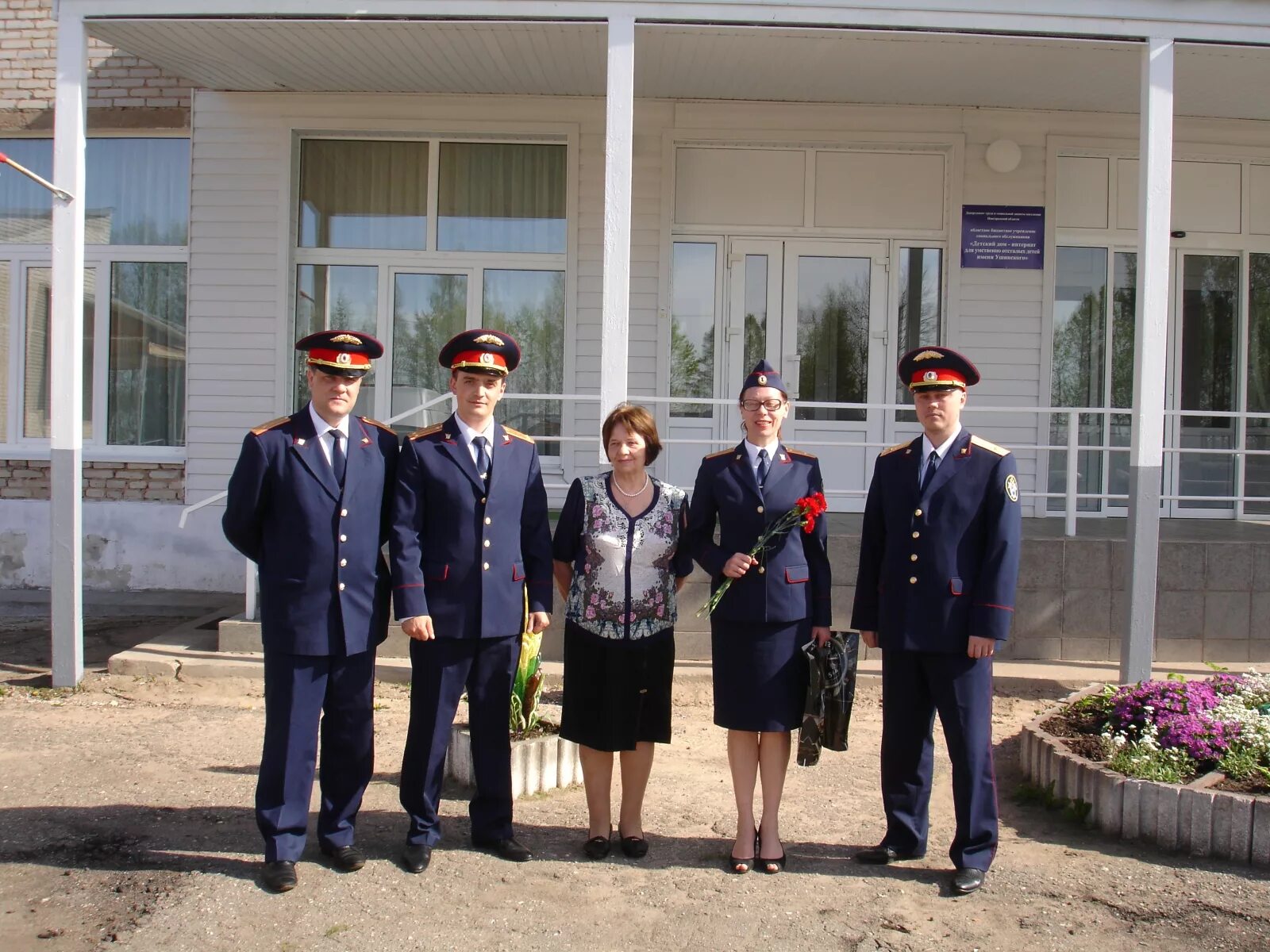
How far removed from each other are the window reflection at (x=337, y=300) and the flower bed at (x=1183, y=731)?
6.06 metres

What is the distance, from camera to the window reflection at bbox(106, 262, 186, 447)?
880cm

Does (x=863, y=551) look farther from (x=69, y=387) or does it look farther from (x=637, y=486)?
(x=69, y=387)

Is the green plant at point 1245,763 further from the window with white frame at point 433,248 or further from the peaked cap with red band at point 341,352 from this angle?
the window with white frame at point 433,248

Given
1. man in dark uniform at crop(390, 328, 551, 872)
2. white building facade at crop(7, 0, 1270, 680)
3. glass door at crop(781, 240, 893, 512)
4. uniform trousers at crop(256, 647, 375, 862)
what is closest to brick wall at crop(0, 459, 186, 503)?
white building facade at crop(7, 0, 1270, 680)

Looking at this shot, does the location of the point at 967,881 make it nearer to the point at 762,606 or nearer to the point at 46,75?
the point at 762,606

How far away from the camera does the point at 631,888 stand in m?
3.51

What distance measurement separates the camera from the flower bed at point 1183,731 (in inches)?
157

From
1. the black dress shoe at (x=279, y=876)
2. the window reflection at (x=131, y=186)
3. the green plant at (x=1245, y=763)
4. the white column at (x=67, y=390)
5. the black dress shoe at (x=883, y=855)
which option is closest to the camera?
the black dress shoe at (x=279, y=876)

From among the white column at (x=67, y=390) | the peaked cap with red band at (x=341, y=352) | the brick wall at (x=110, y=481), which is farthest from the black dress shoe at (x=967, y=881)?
the brick wall at (x=110, y=481)

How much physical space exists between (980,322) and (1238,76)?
2350 mm

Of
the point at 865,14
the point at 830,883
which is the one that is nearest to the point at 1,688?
the point at 830,883

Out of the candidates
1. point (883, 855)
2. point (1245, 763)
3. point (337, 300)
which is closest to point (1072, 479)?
point (1245, 763)

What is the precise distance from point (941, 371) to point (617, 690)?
1.53 m

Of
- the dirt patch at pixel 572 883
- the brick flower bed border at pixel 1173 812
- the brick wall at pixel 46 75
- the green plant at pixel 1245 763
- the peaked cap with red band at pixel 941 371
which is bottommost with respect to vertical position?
the dirt patch at pixel 572 883
